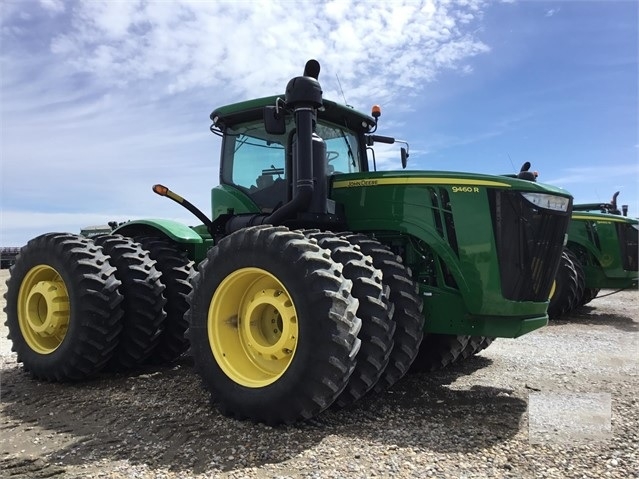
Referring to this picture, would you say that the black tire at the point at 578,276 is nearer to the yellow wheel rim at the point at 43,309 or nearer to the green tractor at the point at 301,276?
the green tractor at the point at 301,276

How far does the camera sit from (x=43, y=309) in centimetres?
563

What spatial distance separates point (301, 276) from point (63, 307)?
2.82 meters

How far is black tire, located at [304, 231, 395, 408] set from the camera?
3816 millimetres

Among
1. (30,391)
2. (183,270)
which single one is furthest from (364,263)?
(30,391)

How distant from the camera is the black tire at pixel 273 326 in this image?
364 centimetres

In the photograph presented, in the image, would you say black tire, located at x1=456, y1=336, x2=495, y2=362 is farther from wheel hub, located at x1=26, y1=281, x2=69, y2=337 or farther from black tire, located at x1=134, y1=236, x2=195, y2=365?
wheel hub, located at x1=26, y1=281, x2=69, y2=337

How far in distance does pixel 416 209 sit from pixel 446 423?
1702 mm

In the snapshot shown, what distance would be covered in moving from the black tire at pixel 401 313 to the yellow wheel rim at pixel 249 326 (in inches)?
31.7

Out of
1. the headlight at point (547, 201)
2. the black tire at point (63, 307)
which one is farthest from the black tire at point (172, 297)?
the headlight at point (547, 201)

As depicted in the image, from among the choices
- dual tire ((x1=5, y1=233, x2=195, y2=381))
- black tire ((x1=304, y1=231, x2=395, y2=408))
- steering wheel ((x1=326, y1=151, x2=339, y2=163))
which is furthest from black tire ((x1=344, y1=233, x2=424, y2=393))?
dual tire ((x1=5, y1=233, x2=195, y2=381))

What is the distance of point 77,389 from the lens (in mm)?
5035

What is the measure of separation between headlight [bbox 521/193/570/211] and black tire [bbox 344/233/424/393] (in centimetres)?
113

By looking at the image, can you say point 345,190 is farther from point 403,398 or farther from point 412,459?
point 412,459

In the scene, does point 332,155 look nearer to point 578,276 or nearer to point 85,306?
point 85,306
